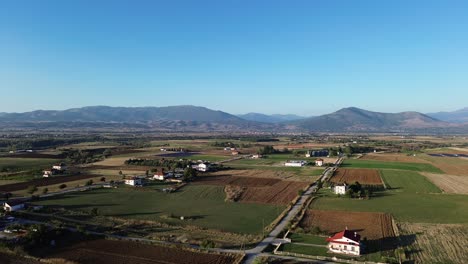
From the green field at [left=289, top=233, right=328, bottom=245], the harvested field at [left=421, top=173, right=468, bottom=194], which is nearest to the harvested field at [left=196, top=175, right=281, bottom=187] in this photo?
the green field at [left=289, top=233, right=328, bottom=245]

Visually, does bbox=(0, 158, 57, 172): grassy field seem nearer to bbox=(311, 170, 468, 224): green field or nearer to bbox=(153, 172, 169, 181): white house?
bbox=(153, 172, 169, 181): white house

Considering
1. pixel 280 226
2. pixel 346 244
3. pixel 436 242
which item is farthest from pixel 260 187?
pixel 436 242

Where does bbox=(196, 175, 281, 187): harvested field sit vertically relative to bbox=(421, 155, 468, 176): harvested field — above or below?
below

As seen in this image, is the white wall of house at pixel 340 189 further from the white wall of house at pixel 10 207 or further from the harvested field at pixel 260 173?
the white wall of house at pixel 10 207

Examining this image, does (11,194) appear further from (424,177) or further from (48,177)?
(424,177)

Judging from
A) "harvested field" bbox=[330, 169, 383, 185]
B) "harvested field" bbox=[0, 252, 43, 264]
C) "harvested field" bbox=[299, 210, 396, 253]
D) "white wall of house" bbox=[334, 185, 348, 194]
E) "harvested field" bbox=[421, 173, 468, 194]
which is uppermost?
"white wall of house" bbox=[334, 185, 348, 194]

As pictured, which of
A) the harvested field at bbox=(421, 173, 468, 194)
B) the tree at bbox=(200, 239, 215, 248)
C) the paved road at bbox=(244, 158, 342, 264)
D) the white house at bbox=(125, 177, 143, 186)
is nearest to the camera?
the paved road at bbox=(244, 158, 342, 264)

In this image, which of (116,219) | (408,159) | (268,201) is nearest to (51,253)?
(116,219)
